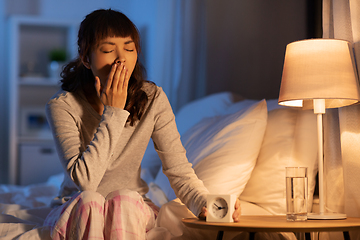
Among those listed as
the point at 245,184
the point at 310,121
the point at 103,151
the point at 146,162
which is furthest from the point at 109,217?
the point at 146,162

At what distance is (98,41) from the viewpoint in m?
1.20

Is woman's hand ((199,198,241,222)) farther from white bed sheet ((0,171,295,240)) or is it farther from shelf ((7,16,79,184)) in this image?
shelf ((7,16,79,184))

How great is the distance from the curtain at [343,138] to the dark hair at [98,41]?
2.06 feet

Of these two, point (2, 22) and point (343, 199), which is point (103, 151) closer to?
point (343, 199)

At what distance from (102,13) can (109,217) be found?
64cm

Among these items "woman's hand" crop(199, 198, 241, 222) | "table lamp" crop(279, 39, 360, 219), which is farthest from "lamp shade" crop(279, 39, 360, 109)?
"woman's hand" crop(199, 198, 241, 222)

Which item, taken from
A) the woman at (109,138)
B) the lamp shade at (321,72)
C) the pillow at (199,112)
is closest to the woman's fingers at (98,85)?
the woman at (109,138)

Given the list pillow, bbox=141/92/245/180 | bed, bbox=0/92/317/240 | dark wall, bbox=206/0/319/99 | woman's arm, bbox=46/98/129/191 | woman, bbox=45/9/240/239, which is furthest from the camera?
pillow, bbox=141/92/245/180

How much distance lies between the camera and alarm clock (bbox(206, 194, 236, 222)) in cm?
97

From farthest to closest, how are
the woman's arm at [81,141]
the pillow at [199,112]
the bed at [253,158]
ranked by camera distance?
the pillow at [199,112], the bed at [253,158], the woman's arm at [81,141]

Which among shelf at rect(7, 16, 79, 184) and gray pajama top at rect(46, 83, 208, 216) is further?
shelf at rect(7, 16, 79, 184)

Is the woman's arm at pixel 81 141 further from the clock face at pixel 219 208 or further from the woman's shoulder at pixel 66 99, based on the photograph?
the clock face at pixel 219 208

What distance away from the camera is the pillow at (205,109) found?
197 centimetres

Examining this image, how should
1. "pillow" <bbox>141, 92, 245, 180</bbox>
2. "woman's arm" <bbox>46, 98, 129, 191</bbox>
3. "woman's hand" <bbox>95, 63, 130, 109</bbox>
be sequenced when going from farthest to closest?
"pillow" <bbox>141, 92, 245, 180</bbox>
"woman's hand" <bbox>95, 63, 130, 109</bbox>
"woman's arm" <bbox>46, 98, 129, 191</bbox>
